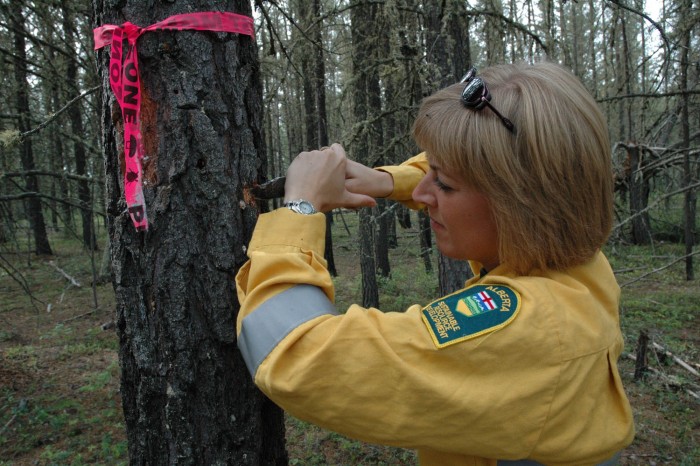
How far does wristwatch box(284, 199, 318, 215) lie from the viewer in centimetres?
126

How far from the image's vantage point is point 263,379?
3.48 feet

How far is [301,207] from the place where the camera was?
1.27 m

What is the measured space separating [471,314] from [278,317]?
0.41 metres

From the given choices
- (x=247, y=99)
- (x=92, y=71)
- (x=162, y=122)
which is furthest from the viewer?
(x=92, y=71)

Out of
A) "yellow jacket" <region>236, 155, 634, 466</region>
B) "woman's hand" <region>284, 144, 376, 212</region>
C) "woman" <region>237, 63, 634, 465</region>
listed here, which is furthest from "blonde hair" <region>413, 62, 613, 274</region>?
"woman's hand" <region>284, 144, 376, 212</region>

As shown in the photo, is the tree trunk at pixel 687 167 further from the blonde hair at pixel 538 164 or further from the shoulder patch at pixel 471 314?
the shoulder patch at pixel 471 314

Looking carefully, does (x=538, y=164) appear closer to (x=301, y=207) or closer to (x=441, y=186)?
(x=441, y=186)

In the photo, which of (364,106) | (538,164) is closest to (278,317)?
(538,164)

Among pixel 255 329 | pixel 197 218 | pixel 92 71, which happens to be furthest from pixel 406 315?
pixel 92 71

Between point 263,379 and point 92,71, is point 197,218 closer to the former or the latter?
point 263,379

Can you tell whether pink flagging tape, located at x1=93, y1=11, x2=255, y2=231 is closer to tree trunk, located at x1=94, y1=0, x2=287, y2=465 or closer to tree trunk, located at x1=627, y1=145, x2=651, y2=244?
tree trunk, located at x1=94, y1=0, x2=287, y2=465

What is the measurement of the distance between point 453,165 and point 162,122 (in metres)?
0.80

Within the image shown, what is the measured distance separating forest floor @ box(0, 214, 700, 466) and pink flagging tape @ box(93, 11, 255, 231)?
10.0ft

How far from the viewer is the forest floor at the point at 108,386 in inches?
154
